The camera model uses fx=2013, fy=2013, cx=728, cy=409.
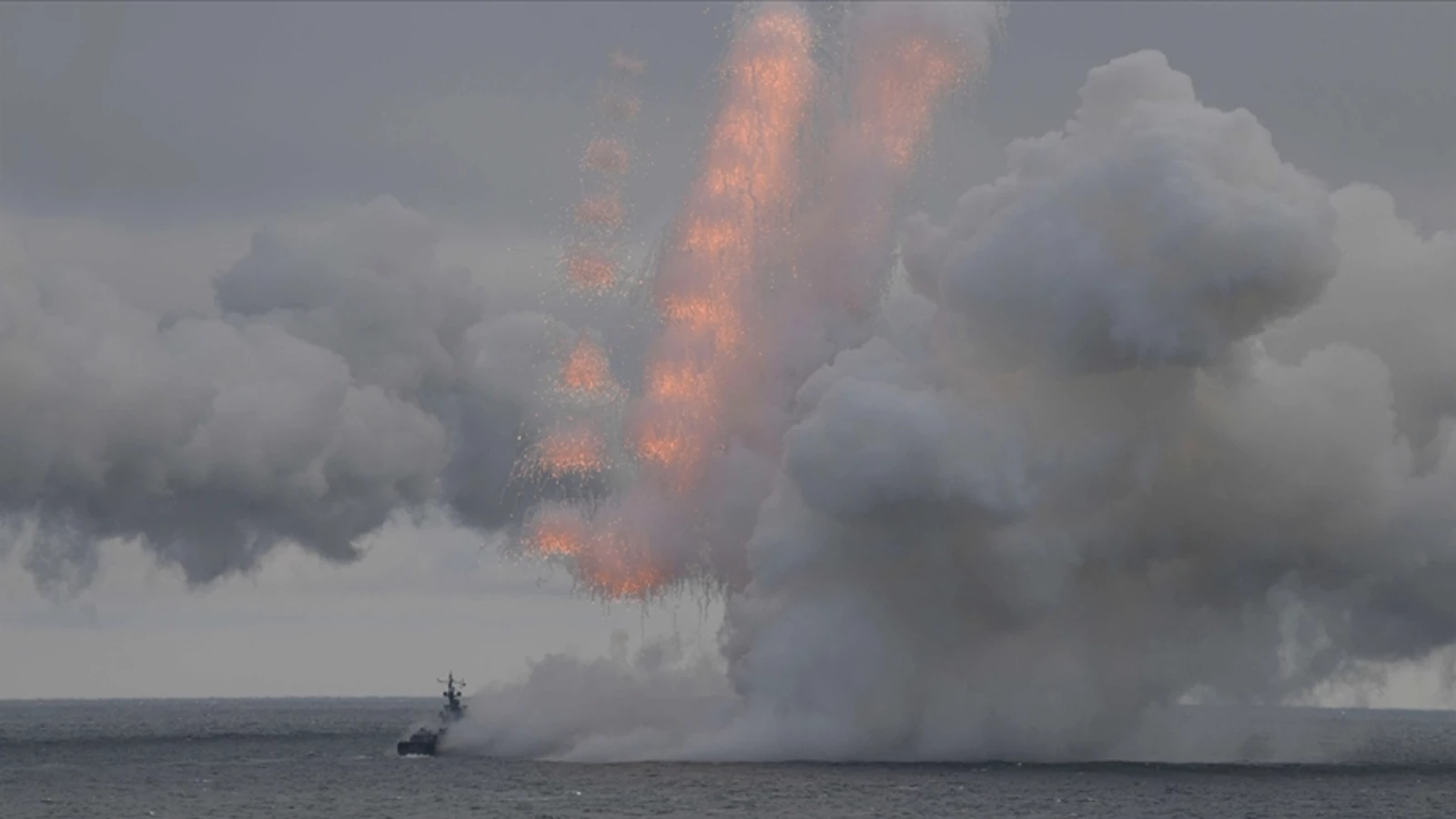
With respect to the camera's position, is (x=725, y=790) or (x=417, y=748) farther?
(x=417, y=748)

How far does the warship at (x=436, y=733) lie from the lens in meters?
168

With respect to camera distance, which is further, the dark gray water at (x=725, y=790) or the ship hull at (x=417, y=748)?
the ship hull at (x=417, y=748)

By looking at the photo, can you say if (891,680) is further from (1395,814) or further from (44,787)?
(44,787)

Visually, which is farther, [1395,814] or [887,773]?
[887,773]

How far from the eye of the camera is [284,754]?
7662 inches

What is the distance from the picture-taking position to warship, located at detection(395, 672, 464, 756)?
551 feet

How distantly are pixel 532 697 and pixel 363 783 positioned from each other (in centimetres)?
2255

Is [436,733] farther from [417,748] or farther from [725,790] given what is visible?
[725,790]

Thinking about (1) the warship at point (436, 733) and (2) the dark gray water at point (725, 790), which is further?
(1) the warship at point (436, 733)

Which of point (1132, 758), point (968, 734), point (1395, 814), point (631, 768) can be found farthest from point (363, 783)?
point (1395, 814)

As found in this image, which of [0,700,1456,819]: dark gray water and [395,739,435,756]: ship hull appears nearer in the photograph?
[0,700,1456,819]: dark gray water

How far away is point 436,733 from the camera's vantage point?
170 m

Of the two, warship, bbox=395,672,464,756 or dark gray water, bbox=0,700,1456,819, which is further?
warship, bbox=395,672,464,756

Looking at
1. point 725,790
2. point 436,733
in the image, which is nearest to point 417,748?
point 436,733
